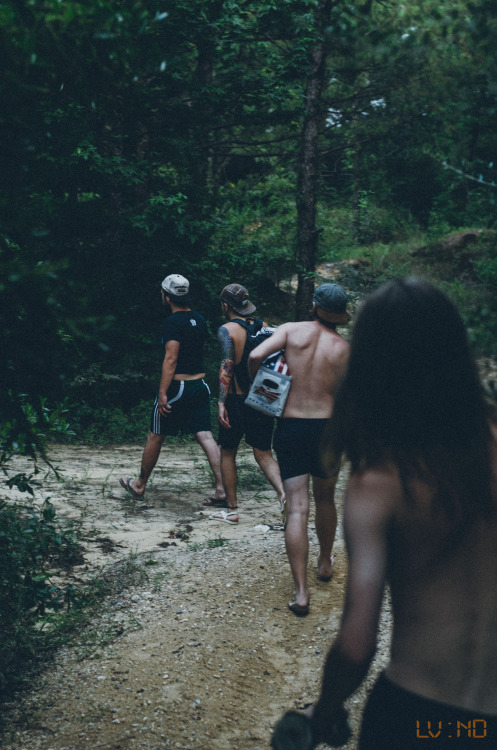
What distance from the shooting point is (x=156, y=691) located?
326 cm

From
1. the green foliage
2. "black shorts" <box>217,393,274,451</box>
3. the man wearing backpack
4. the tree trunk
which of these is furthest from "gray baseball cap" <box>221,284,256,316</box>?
the tree trunk

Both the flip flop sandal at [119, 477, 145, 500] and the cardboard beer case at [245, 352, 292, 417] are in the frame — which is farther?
the flip flop sandal at [119, 477, 145, 500]

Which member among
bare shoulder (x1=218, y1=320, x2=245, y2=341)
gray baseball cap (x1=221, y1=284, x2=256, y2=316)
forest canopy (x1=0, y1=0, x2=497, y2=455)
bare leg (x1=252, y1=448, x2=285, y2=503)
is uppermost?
forest canopy (x1=0, y1=0, x2=497, y2=455)

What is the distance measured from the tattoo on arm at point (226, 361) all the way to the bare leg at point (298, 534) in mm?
1795

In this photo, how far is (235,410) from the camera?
591 centimetres

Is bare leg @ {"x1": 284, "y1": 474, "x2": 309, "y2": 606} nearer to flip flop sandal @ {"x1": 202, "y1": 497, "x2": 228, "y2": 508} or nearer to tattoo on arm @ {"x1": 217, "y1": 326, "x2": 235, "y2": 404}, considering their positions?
tattoo on arm @ {"x1": 217, "y1": 326, "x2": 235, "y2": 404}

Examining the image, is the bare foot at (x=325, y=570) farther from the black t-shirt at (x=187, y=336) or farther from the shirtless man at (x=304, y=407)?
the black t-shirt at (x=187, y=336)

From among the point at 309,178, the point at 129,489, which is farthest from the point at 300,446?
the point at 309,178

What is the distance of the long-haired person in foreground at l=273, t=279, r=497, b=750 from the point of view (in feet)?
4.73

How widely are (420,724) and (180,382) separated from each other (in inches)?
199

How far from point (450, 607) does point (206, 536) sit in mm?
4251

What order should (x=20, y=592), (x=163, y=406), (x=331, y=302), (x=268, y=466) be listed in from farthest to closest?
1. (x=163, y=406)
2. (x=268, y=466)
3. (x=331, y=302)
4. (x=20, y=592)

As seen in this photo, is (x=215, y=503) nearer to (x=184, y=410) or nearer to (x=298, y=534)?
(x=184, y=410)

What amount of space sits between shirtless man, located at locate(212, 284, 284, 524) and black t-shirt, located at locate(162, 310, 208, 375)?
471 mm
